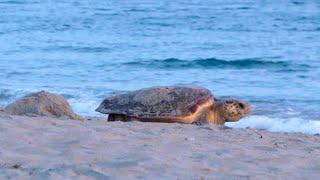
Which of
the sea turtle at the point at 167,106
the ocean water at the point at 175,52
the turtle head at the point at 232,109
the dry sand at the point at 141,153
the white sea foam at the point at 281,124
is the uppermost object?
the dry sand at the point at 141,153

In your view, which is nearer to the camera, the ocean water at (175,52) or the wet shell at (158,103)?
the wet shell at (158,103)

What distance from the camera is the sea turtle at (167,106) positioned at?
7.56 metres

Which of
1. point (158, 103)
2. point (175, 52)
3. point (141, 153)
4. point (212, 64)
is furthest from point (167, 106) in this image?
point (175, 52)

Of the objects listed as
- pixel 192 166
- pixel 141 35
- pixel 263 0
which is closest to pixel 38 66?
pixel 141 35

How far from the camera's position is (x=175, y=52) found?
60.7 feet

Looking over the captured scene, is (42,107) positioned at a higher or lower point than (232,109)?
higher

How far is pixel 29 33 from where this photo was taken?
22.7 metres

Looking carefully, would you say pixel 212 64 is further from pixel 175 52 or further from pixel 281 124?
pixel 281 124

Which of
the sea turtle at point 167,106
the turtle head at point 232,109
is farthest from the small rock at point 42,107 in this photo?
the turtle head at point 232,109

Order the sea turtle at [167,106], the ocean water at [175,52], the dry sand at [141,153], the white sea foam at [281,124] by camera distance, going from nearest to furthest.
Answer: the dry sand at [141,153]
the sea turtle at [167,106]
the white sea foam at [281,124]
the ocean water at [175,52]

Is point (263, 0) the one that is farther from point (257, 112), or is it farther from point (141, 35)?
point (257, 112)

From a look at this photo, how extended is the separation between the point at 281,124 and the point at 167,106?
260 cm

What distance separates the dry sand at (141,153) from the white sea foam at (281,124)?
9.90 ft

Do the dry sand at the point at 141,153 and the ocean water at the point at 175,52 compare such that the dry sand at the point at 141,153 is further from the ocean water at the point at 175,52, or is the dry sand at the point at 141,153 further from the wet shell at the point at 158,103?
the ocean water at the point at 175,52
